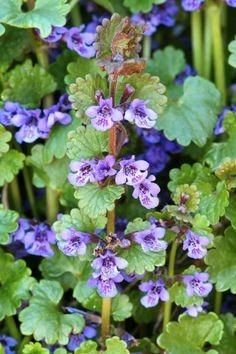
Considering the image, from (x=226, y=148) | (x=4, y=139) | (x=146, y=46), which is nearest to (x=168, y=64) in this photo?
(x=146, y=46)

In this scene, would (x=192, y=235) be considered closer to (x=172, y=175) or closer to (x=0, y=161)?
(x=172, y=175)

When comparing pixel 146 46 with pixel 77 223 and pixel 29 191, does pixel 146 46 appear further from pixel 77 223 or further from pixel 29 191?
A: pixel 77 223

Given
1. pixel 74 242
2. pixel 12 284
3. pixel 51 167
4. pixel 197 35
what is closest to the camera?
pixel 74 242

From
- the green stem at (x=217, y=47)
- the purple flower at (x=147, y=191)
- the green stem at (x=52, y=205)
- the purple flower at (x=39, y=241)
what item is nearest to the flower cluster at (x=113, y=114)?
the purple flower at (x=147, y=191)

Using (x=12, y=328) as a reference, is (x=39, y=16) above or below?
above

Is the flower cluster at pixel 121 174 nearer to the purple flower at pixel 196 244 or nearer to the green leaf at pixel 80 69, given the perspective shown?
the purple flower at pixel 196 244

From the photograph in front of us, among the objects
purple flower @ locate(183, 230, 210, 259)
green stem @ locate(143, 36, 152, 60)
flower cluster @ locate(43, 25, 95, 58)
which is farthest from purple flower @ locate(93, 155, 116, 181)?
green stem @ locate(143, 36, 152, 60)
